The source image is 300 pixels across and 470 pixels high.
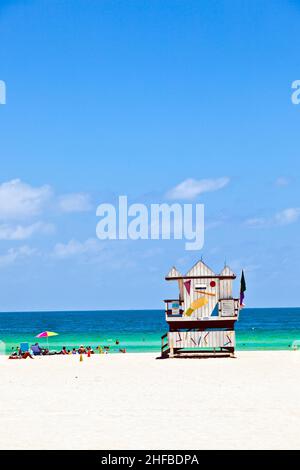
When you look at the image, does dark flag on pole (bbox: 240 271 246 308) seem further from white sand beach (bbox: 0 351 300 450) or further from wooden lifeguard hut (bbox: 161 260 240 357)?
white sand beach (bbox: 0 351 300 450)

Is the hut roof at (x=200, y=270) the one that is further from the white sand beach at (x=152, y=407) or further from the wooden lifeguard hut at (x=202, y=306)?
the white sand beach at (x=152, y=407)

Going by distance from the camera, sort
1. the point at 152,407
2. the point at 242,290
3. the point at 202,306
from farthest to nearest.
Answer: the point at 242,290 → the point at 202,306 → the point at 152,407

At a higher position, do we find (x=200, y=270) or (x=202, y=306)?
(x=200, y=270)

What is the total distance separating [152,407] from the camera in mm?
19453

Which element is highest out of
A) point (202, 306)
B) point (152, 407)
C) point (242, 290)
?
point (242, 290)

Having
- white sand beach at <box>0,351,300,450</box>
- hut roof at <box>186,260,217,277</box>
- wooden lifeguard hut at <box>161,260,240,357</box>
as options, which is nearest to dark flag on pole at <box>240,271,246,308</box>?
wooden lifeguard hut at <box>161,260,240,357</box>

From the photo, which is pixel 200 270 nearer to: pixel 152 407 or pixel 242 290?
pixel 242 290

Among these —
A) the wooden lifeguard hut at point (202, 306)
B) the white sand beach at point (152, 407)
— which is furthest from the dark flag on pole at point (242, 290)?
the white sand beach at point (152, 407)

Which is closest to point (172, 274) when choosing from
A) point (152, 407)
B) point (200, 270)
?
point (200, 270)

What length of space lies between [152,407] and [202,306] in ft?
58.9

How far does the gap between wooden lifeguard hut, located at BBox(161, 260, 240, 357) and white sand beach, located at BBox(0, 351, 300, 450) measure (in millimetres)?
3677

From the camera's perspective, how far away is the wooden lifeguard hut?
37.0 m
